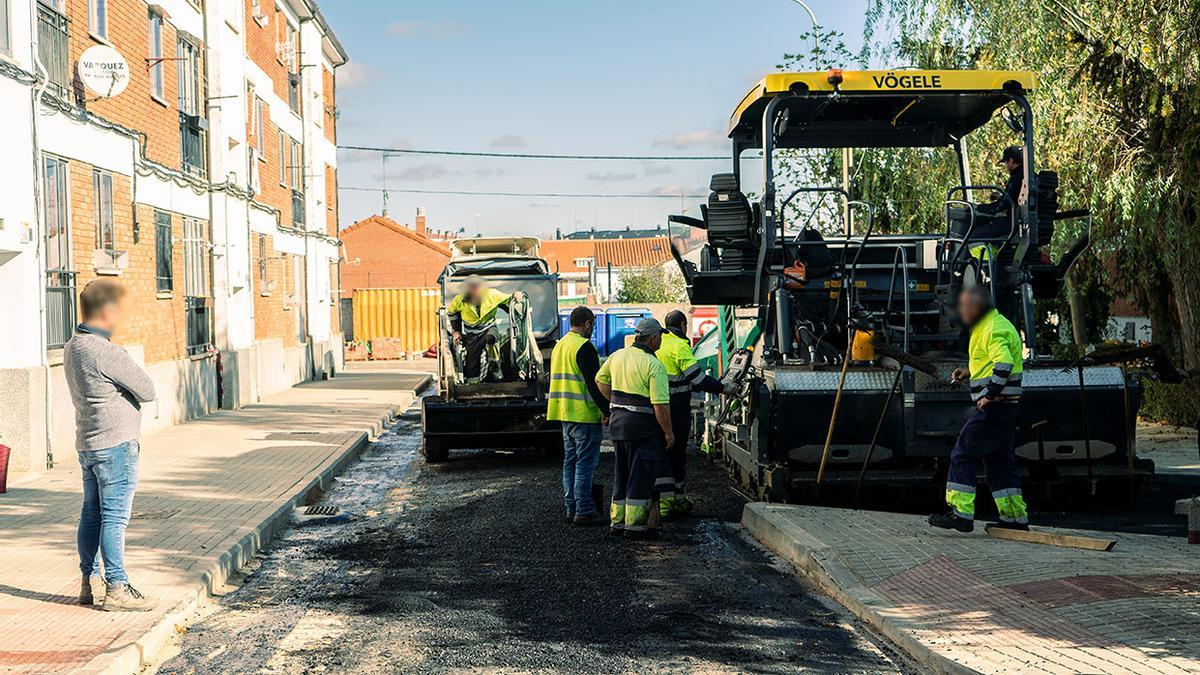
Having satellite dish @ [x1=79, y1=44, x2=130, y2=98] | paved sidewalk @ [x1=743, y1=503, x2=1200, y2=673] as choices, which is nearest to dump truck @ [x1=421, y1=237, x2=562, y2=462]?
satellite dish @ [x1=79, y1=44, x2=130, y2=98]

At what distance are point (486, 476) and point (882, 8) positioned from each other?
9709 millimetres

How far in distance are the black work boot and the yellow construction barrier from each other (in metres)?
44.3

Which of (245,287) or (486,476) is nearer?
(486,476)

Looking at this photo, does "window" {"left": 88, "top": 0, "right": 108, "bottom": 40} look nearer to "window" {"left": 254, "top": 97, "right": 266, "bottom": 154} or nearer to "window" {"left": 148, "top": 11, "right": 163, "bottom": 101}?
"window" {"left": 148, "top": 11, "right": 163, "bottom": 101}

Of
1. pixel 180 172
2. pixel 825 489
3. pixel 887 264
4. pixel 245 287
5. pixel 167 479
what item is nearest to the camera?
pixel 825 489

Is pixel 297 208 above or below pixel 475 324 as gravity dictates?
above

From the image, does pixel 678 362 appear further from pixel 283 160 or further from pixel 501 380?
pixel 283 160

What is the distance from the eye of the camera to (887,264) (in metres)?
11.3

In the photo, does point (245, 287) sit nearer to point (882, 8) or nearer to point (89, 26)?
point (89, 26)

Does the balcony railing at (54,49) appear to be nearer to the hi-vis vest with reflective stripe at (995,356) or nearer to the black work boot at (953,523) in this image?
the hi-vis vest with reflective stripe at (995,356)

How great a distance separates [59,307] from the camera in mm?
15945

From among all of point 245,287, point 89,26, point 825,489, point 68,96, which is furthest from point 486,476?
point 245,287

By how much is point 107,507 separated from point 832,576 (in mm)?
4177

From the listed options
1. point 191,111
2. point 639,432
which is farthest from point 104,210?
point 639,432
